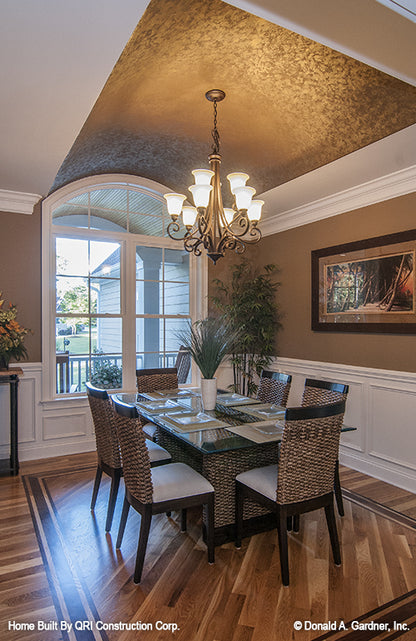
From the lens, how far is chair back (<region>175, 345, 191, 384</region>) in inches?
209

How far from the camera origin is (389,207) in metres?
3.71

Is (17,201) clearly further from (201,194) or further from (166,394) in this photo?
(166,394)

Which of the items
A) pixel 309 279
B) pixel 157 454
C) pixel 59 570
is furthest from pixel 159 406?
pixel 309 279

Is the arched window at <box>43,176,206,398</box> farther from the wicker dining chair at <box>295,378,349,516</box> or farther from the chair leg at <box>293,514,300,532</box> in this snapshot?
the chair leg at <box>293,514,300,532</box>

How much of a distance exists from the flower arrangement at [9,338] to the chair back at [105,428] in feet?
4.43

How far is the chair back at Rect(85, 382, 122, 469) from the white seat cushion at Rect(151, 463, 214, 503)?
16.0 inches

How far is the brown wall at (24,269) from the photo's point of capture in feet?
13.8

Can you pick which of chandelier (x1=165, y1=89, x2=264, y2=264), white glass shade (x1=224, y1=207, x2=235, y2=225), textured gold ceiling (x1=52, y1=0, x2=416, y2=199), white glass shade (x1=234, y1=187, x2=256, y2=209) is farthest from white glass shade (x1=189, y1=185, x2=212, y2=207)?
textured gold ceiling (x1=52, y1=0, x2=416, y2=199)

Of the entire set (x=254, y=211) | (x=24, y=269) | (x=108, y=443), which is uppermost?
(x=254, y=211)

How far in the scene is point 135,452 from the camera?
7.55ft

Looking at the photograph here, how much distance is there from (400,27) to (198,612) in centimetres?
278

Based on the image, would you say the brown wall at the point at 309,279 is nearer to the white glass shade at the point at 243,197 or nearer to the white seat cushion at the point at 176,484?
the white glass shade at the point at 243,197

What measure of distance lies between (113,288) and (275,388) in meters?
Result: 2.38

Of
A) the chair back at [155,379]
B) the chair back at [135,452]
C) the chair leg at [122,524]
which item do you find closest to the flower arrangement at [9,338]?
the chair back at [155,379]
